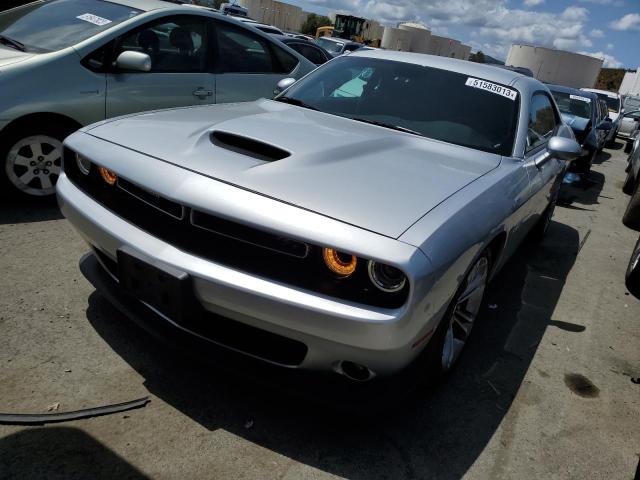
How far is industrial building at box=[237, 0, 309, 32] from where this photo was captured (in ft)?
213

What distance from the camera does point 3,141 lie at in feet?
12.1

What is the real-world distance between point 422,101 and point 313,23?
7590 cm

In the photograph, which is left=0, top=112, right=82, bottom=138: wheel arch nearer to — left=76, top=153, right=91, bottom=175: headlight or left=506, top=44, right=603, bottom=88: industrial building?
left=76, top=153, right=91, bottom=175: headlight

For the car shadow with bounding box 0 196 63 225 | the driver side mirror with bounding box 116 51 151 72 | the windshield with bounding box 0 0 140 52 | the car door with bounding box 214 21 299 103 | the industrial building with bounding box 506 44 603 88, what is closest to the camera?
the car shadow with bounding box 0 196 63 225

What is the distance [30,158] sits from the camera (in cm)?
384

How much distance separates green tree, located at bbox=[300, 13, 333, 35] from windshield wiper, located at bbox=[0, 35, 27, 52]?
71339 mm

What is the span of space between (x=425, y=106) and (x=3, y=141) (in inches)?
115

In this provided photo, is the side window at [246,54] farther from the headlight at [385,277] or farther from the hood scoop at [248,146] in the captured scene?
the headlight at [385,277]

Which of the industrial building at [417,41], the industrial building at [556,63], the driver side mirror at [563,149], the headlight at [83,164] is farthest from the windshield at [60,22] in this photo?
the industrial building at [417,41]

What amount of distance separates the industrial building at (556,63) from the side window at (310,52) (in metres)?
40.3

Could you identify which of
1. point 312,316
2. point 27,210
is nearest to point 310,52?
point 27,210

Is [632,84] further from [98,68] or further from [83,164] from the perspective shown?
[83,164]

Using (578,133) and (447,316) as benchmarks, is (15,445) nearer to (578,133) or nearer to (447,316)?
(447,316)

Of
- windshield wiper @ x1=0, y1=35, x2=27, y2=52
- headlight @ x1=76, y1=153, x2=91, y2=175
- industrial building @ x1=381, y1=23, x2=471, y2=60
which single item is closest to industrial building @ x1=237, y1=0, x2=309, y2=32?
industrial building @ x1=381, y1=23, x2=471, y2=60
